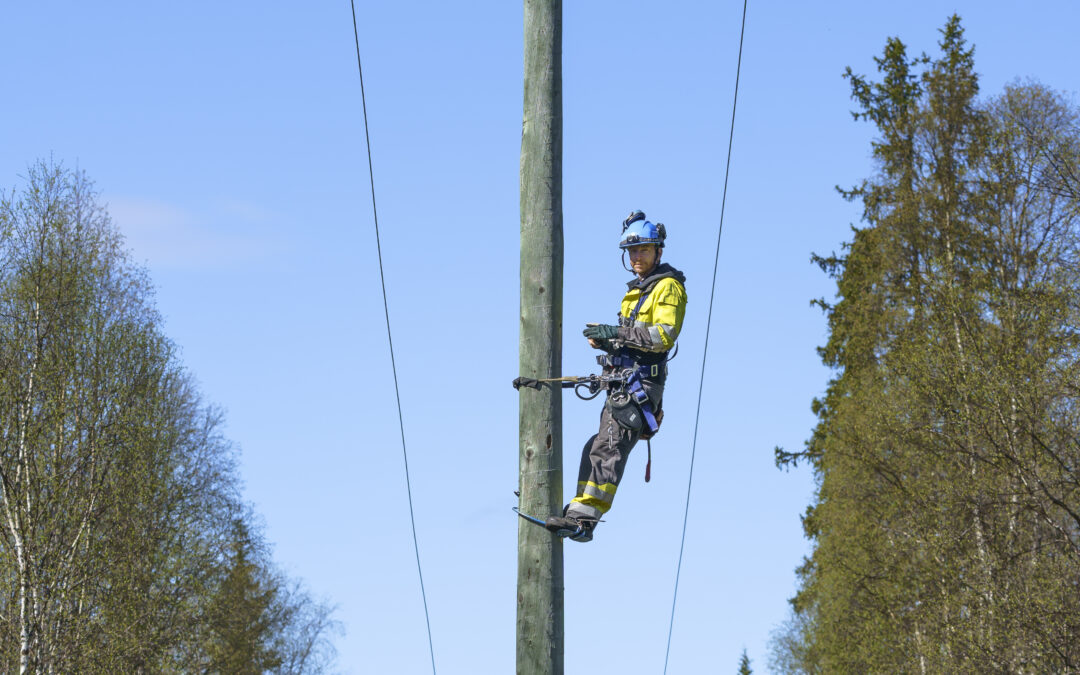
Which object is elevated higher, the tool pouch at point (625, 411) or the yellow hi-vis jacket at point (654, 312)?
the yellow hi-vis jacket at point (654, 312)

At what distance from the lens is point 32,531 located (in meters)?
22.4

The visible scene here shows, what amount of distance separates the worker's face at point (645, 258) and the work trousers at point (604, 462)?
2.32 feet

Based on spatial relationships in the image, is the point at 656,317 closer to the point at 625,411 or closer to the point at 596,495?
the point at 625,411

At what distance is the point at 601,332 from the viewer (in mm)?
7922

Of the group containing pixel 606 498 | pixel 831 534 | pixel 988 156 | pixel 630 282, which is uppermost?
pixel 988 156

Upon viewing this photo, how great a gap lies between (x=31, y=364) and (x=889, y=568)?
51.2 ft

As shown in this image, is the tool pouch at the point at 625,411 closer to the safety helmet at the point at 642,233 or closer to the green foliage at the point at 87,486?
the safety helmet at the point at 642,233

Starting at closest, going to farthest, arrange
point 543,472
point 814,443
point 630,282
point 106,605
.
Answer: point 543,472 < point 630,282 < point 106,605 < point 814,443

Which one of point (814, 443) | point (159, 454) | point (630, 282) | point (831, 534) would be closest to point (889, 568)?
point (831, 534)

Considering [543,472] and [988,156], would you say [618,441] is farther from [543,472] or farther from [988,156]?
[988,156]

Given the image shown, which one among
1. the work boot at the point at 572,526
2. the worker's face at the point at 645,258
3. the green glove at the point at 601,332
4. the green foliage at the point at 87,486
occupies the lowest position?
the work boot at the point at 572,526

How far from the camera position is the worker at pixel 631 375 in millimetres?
7836

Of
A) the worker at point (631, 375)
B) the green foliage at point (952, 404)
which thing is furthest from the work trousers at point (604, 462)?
the green foliage at point (952, 404)

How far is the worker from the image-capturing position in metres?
7.84
